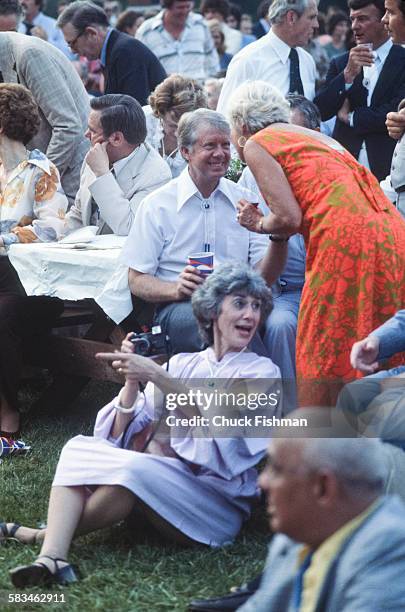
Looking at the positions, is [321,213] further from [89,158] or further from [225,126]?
[89,158]

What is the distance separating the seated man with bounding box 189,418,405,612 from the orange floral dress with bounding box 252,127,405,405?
1.84 metres

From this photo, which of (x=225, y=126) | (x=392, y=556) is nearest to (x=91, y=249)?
(x=225, y=126)

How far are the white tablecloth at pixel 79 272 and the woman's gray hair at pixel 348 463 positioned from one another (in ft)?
9.09

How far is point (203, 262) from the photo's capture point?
4422mm

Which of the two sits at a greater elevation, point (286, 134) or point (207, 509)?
point (286, 134)

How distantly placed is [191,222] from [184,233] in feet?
0.18

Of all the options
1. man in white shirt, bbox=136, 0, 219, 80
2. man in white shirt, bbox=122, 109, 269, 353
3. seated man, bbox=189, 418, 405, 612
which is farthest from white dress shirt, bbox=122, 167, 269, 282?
man in white shirt, bbox=136, 0, 219, 80

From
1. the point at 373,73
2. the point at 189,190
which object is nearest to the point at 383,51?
the point at 373,73

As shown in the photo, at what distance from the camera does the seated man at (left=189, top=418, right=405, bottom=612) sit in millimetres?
2090

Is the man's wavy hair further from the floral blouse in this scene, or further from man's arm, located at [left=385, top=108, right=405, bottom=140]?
man's arm, located at [left=385, top=108, right=405, bottom=140]

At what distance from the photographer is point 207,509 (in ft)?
12.5

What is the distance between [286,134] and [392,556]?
235 centimetres

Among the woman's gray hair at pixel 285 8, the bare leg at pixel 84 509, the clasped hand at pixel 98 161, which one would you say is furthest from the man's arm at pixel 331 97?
the bare leg at pixel 84 509

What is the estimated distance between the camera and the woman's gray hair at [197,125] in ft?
15.3
